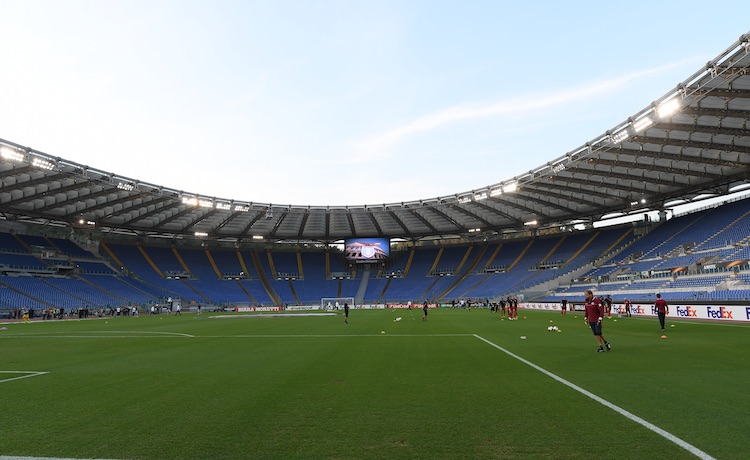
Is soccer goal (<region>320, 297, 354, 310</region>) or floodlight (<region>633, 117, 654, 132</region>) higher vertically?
floodlight (<region>633, 117, 654, 132</region>)

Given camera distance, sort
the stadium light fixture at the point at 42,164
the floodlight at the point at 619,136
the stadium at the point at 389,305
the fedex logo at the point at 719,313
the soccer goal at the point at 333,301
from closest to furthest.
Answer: the stadium at the point at 389,305 < the fedex logo at the point at 719,313 < the floodlight at the point at 619,136 < the stadium light fixture at the point at 42,164 < the soccer goal at the point at 333,301

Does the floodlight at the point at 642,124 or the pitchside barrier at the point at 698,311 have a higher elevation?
the floodlight at the point at 642,124

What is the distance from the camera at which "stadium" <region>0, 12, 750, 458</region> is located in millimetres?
5766

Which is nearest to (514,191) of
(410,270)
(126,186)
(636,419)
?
(410,270)

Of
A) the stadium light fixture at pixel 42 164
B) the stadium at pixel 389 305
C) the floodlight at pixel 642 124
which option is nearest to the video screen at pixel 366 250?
the stadium at pixel 389 305

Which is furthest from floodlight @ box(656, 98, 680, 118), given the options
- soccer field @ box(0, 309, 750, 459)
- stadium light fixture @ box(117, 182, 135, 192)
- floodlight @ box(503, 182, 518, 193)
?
stadium light fixture @ box(117, 182, 135, 192)

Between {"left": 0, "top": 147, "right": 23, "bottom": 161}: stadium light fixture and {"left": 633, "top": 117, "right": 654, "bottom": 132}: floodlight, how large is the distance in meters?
47.6

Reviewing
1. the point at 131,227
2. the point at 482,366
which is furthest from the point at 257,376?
the point at 131,227

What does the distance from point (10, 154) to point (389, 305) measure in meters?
47.7

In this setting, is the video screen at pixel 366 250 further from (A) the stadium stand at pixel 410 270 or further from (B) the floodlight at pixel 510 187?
(B) the floodlight at pixel 510 187

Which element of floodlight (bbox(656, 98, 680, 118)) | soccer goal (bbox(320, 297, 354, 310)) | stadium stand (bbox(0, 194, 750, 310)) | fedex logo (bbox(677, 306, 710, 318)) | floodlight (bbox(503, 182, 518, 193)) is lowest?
soccer goal (bbox(320, 297, 354, 310))

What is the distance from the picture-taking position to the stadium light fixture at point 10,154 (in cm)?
3295

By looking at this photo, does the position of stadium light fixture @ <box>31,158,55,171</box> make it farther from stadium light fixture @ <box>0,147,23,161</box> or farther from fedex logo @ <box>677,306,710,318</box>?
fedex logo @ <box>677,306,710,318</box>

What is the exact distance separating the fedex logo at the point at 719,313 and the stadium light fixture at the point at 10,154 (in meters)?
51.1
